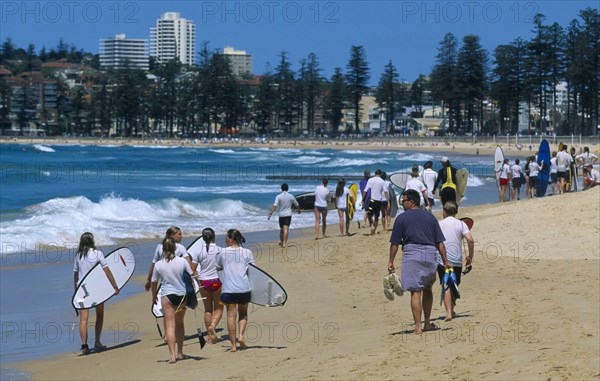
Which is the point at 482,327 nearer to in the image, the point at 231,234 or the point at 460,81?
the point at 231,234

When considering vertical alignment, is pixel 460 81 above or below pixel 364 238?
above

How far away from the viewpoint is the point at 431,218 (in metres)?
8.84

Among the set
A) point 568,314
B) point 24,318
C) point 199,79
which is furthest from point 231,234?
point 199,79

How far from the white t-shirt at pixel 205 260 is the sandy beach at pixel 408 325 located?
0.74 m

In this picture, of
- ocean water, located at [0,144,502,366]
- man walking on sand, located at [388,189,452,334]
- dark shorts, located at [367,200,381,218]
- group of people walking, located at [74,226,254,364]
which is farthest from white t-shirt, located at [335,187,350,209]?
man walking on sand, located at [388,189,452,334]

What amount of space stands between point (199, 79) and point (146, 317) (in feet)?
412

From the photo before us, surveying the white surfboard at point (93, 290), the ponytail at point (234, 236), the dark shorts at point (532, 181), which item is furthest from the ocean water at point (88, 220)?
the dark shorts at point (532, 181)

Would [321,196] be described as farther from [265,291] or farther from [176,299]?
[176,299]

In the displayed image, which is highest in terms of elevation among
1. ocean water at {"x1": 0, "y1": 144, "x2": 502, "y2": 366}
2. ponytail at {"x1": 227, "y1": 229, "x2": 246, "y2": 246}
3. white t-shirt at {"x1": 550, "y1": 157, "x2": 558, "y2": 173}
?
white t-shirt at {"x1": 550, "y1": 157, "x2": 558, "y2": 173}

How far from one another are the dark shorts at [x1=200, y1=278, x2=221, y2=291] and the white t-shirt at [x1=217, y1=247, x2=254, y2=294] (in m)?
0.57

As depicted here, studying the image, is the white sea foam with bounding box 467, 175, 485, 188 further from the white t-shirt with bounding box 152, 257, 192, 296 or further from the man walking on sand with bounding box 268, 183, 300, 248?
the white t-shirt with bounding box 152, 257, 192, 296

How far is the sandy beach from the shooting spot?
7.69m

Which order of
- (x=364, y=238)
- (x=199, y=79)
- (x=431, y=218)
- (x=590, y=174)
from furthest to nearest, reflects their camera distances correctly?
(x=199, y=79) < (x=590, y=174) < (x=364, y=238) < (x=431, y=218)

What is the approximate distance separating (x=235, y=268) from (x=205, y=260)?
0.67m
